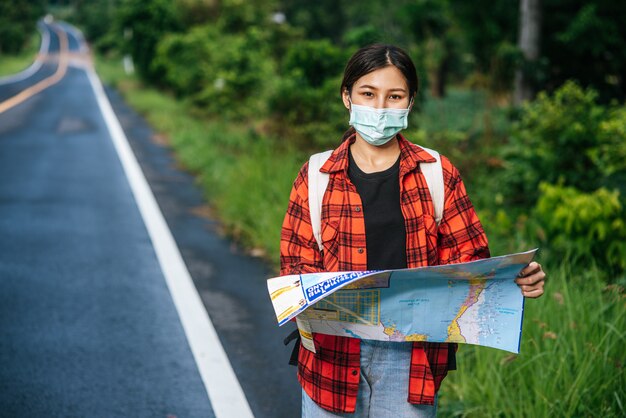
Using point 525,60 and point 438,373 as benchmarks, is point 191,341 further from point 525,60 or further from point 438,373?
point 525,60

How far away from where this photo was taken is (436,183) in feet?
7.29

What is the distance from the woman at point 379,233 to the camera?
2.18 metres

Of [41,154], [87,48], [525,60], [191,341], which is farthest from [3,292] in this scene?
[87,48]

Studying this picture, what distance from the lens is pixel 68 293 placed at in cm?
548

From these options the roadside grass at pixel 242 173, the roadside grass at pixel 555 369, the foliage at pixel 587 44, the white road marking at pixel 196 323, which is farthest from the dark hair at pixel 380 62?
the foliage at pixel 587 44

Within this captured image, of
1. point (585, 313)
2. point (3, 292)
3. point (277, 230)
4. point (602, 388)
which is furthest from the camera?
point (277, 230)

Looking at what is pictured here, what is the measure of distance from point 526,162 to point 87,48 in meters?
68.9

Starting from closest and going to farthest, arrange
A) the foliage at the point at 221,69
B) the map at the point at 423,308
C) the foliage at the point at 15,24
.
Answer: the map at the point at 423,308
the foliage at the point at 221,69
the foliage at the point at 15,24

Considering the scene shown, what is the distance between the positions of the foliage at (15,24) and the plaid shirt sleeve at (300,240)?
57915 millimetres

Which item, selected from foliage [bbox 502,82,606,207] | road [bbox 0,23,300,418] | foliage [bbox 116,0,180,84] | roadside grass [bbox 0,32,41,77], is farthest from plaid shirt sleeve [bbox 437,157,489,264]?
roadside grass [bbox 0,32,41,77]

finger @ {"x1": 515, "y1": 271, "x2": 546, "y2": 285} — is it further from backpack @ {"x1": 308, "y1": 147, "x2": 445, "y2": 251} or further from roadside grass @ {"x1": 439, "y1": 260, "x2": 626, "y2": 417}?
roadside grass @ {"x1": 439, "y1": 260, "x2": 626, "y2": 417}

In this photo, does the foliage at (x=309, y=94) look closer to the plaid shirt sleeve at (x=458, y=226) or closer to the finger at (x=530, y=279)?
the plaid shirt sleeve at (x=458, y=226)

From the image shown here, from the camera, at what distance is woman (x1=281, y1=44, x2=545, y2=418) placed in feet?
7.16

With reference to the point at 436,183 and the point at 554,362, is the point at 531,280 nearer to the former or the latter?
the point at 436,183
